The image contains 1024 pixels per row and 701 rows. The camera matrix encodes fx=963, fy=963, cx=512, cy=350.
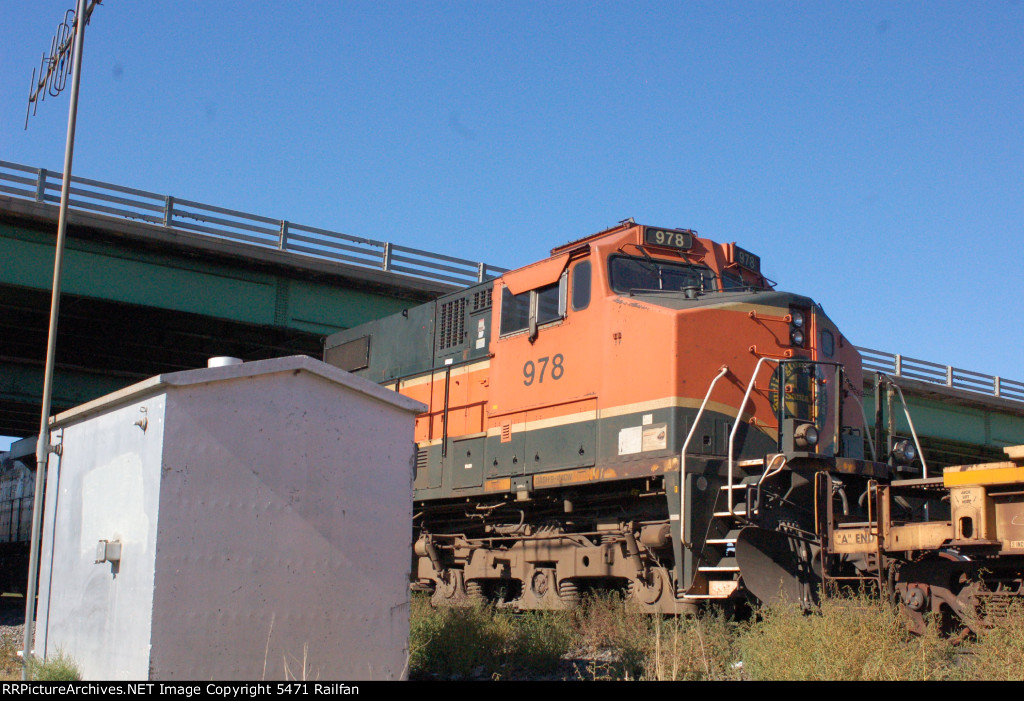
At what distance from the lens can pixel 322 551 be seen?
7.43 metres

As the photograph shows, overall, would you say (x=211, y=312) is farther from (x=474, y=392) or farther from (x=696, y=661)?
(x=696, y=661)

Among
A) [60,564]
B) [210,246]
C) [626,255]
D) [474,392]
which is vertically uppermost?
[210,246]

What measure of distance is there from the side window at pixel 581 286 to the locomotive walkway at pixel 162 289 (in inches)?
467

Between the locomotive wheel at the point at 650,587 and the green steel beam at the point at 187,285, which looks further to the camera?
the green steel beam at the point at 187,285

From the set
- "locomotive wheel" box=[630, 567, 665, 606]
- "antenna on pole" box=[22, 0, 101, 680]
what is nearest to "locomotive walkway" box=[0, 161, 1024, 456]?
"antenna on pole" box=[22, 0, 101, 680]

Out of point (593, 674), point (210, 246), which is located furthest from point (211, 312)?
point (593, 674)

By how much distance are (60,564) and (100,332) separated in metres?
16.7

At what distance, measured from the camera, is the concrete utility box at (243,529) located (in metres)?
6.79

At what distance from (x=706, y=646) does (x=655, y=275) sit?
4.19 m

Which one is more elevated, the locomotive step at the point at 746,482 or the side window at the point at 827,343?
the side window at the point at 827,343

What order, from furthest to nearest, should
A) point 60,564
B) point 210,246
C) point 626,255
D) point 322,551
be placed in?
point 210,246, point 626,255, point 60,564, point 322,551

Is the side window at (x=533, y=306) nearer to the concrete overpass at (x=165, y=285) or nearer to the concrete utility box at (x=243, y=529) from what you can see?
the concrete utility box at (x=243, y=529)

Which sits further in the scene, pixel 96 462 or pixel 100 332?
pixel 100 332

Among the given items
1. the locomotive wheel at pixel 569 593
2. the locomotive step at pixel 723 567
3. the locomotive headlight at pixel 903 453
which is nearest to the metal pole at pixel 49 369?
the locomotive wheel at pixel 569 593
